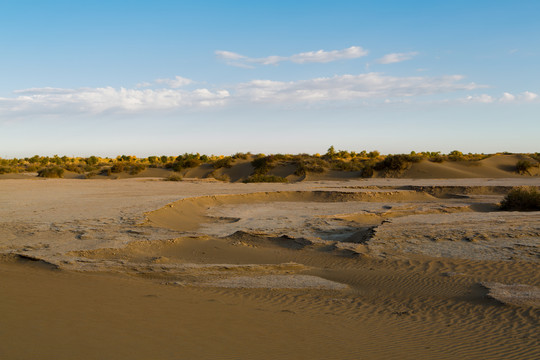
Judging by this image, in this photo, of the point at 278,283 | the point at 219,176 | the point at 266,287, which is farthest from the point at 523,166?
the point at 266,287

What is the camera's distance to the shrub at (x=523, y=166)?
133ft

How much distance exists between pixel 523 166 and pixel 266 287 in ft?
132

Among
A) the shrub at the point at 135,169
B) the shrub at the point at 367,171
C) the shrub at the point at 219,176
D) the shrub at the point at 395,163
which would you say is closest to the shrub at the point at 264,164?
the shrub at the point at 219,176

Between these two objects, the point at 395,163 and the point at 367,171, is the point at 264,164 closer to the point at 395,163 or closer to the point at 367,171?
the point at 367,171

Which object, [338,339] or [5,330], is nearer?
[5,330]

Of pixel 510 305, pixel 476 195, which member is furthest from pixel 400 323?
pixel 476 195

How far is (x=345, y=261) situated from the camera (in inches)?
388

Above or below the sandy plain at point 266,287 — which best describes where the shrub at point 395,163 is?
above

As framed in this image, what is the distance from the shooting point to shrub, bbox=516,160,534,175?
40.4 meters

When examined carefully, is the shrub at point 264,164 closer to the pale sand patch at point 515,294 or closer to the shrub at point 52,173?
the shrub at point 52,173

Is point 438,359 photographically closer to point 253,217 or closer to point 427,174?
point 253,217

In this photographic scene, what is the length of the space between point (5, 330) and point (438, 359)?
4.52 metres

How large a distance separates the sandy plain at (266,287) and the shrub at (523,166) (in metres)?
29.5

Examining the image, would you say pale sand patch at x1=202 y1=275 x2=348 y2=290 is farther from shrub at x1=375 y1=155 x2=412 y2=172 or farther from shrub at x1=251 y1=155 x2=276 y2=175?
shrub at x1=251 y1=155 x2=276 y2=175
